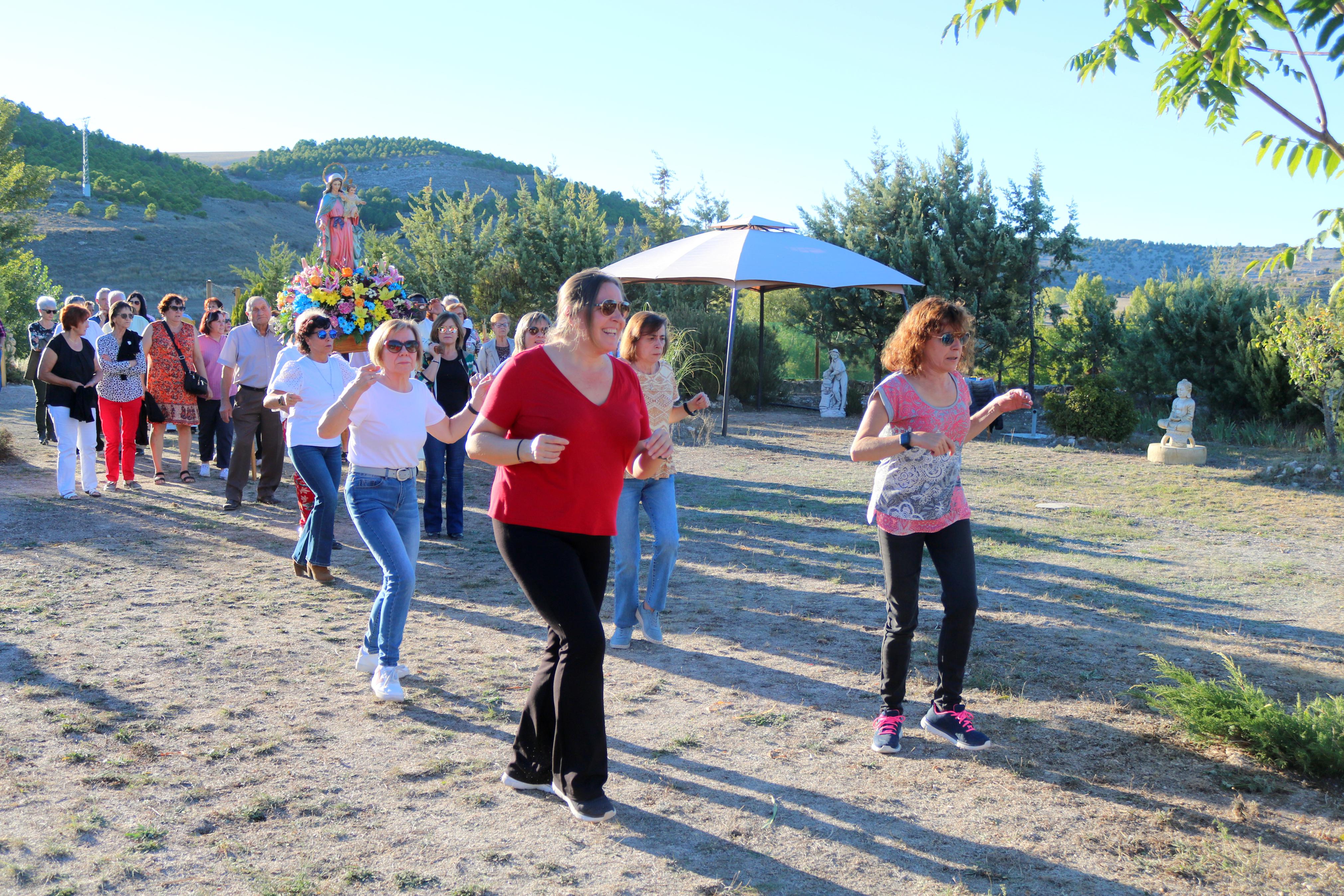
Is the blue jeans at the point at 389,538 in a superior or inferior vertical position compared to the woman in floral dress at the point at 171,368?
inferior

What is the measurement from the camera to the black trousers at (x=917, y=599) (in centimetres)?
381

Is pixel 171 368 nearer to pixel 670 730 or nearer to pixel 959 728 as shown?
pixel 670 730

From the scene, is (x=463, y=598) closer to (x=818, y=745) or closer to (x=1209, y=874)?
(x=818, y=745)

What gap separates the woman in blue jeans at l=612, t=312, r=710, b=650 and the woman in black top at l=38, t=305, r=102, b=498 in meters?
6.05

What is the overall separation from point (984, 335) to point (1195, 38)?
18.5m

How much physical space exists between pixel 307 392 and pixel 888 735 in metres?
4.35

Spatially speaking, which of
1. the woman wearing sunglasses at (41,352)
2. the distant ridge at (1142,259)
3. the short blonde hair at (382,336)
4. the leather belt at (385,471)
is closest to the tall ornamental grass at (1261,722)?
the leather belt at (385,471)

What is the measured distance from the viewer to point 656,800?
3.49 m

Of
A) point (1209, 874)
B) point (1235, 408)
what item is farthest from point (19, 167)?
point (1209, 874)

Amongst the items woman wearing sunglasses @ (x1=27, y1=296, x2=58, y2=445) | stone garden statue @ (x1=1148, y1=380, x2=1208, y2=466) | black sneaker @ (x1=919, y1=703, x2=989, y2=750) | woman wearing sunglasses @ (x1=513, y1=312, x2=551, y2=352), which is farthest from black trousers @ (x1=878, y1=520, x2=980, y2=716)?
stone garden statue @ (x1=1148, y1=380, x2=1208, y2=466)

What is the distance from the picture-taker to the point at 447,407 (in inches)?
307

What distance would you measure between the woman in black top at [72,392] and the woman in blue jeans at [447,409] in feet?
10.7

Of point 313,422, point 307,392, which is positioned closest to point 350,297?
point 307,392

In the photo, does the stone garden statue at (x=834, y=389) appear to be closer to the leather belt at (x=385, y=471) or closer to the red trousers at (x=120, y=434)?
the red trousers at (x=120, y=434)
